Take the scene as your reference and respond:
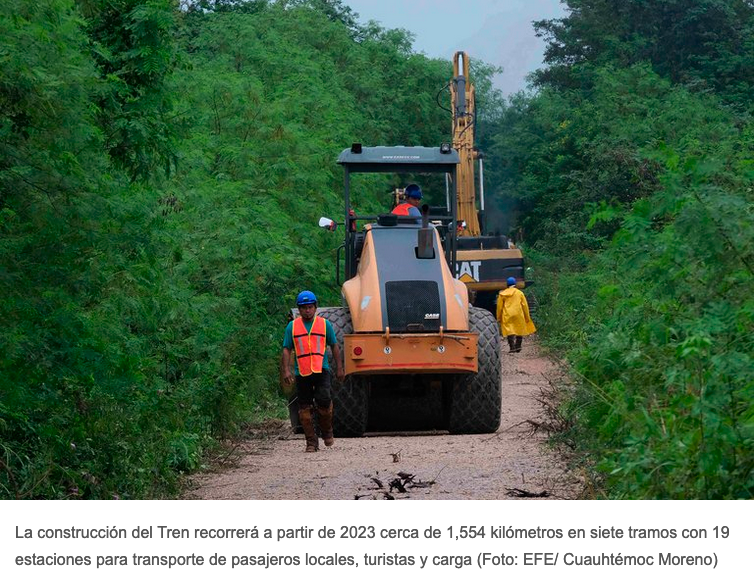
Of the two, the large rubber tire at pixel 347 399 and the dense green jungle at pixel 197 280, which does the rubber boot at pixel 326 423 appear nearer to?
the large rubber tire at pixel 347 399

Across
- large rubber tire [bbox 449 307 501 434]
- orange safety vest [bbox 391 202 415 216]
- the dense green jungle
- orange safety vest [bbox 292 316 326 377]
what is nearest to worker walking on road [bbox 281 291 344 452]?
orange safety vest [bbox 292 316 326 377]

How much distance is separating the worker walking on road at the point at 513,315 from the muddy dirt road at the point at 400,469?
500 inches

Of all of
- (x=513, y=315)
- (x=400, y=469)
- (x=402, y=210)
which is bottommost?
(x=400, y=469)

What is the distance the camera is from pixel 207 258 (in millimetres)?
20984

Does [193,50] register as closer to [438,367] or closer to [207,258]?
[207,258]

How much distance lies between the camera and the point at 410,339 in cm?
1452

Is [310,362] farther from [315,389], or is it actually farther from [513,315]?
[513,315]

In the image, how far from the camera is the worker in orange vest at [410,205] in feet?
53.5

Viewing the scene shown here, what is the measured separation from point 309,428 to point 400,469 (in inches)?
75.3

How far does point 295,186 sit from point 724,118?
10.1m

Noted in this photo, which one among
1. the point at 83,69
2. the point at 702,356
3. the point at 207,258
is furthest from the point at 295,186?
the point at 702,356

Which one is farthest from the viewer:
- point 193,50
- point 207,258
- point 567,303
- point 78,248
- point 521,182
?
point 521,182

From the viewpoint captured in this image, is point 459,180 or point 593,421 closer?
point 593,421

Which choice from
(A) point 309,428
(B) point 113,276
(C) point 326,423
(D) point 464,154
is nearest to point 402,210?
(C) point 326,423
